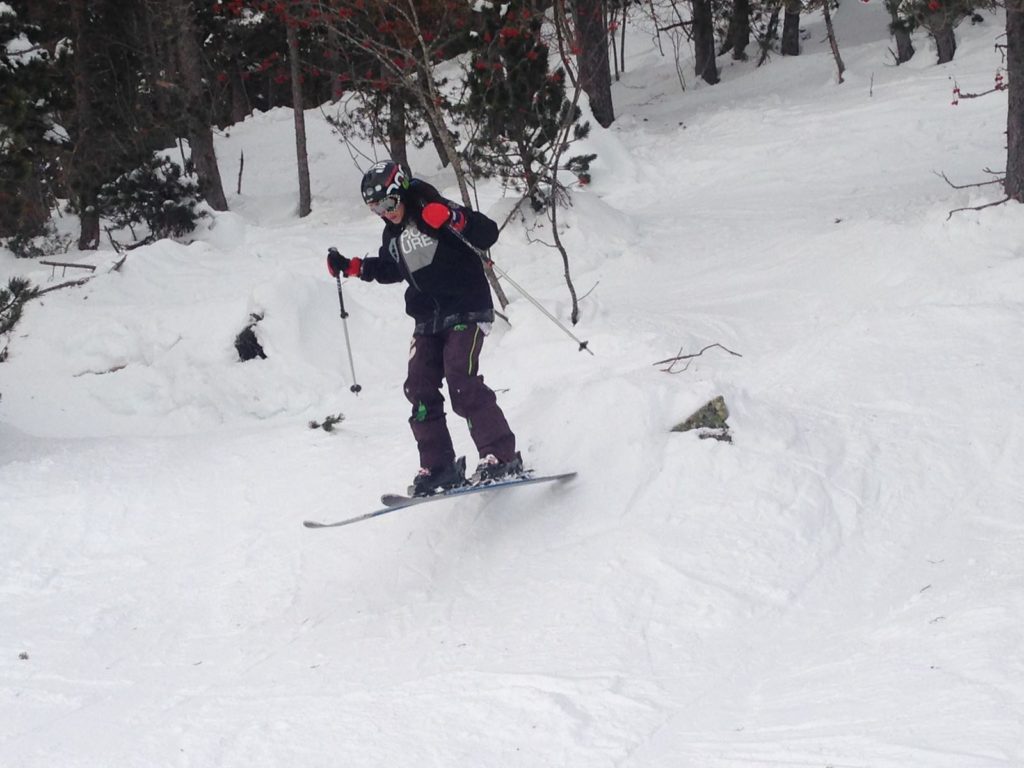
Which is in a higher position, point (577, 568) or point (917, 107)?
point (917, 107)

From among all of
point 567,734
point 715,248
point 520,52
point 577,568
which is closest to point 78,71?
point 520,52

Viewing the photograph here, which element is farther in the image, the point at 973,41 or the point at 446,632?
the point at 973,41

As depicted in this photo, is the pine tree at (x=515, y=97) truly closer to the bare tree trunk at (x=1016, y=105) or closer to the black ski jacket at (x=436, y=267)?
the bare tree trunk at (x=1016, y=105)

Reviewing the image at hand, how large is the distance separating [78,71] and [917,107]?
539 inches

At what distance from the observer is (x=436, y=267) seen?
555cm

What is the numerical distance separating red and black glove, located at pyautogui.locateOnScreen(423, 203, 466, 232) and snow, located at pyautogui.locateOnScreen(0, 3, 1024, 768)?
167 cm

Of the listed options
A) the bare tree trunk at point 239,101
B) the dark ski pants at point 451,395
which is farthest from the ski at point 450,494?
the bare tree trunk at point 239,101

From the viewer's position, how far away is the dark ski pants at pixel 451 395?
5539 mm

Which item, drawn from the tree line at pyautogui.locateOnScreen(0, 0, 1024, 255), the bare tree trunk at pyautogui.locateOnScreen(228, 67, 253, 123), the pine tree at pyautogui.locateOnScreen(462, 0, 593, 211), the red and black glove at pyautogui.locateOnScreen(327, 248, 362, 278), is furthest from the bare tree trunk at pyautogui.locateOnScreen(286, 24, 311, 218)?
the bare tree trunk at pyautogui.locateOnScreen(228, 67, 253, 123)

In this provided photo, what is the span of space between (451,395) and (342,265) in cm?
104

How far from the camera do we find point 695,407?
5934mm

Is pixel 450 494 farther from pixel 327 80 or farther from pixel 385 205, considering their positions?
pixel 327 80

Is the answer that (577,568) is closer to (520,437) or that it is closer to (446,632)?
(446,632)

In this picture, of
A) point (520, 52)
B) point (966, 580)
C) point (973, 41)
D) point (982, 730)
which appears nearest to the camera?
point (982, 730)
